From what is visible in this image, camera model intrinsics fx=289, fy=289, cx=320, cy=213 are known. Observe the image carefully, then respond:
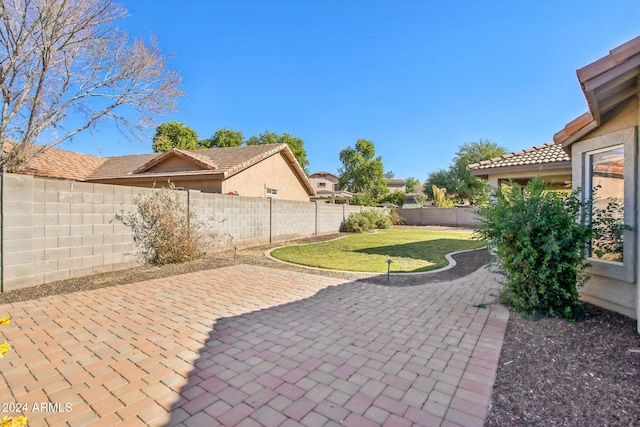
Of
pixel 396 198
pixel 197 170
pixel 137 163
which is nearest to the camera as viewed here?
pixel 197 170

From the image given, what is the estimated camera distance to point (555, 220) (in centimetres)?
470

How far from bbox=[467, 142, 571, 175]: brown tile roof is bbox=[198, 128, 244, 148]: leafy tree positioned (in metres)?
40.0

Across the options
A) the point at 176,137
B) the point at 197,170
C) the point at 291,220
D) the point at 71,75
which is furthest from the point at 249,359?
the point at 176,137

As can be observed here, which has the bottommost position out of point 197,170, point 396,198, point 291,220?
point 291,220

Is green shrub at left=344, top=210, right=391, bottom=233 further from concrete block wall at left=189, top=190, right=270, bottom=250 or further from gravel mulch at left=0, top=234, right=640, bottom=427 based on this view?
gravel mulch at left=0, top=234, right=640, bottom=427

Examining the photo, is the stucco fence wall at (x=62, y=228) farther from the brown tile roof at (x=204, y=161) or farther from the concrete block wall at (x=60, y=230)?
the brown tile roof at (x=204, y=161)

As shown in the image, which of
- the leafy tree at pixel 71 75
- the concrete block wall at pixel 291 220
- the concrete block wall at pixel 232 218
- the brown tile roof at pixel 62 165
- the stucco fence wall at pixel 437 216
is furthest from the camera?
the stucco fence wall at pixel 437 216

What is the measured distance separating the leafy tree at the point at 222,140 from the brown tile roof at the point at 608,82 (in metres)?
44.4

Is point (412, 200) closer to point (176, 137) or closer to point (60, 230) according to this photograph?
point (176, 137)

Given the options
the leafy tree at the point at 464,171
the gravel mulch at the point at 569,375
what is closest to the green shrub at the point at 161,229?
the gravel mulch at the point at 569,375

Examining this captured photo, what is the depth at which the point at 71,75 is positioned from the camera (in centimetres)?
1189

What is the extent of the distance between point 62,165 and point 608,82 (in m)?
26.9

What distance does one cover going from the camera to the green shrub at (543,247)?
15.1 feet

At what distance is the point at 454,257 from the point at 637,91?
7.80m
